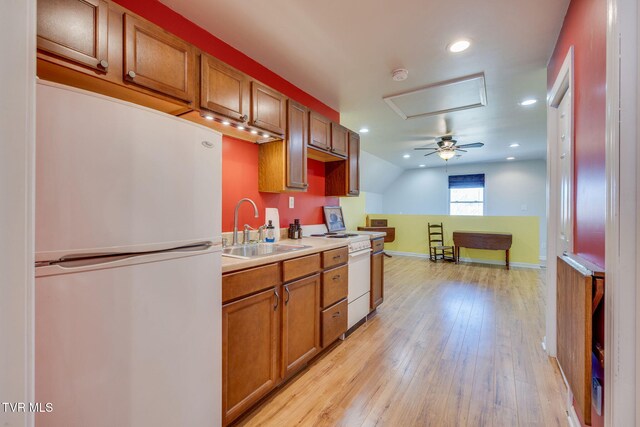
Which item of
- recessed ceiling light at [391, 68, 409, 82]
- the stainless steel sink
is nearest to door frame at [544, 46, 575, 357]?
recessed ceiling light at [391, 68, 409, 82]

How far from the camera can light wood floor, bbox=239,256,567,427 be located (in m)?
1.56

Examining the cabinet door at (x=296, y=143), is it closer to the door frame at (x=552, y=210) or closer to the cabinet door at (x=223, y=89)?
the cabinet door at (x=223, y=89)

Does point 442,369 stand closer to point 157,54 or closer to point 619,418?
point 619,418

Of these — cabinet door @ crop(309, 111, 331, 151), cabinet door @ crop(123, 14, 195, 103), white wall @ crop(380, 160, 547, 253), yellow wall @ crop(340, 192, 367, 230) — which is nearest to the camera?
cabinet door @ crop(123, 14, 195, 103)

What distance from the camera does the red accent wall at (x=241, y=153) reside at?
169 cm

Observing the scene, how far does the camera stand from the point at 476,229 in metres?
6.07

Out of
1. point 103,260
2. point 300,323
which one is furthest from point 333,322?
point 103,260

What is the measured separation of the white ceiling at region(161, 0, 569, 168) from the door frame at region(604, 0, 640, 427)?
1.06 m

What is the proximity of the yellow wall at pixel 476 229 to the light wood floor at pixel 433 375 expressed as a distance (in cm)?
264

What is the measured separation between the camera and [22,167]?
0.55 metres

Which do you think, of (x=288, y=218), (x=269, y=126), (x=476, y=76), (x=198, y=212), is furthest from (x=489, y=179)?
(x=198, y=212)

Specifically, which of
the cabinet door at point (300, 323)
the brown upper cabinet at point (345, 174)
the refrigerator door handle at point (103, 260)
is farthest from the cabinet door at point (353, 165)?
the refrigerator door handle at point (103, 260)

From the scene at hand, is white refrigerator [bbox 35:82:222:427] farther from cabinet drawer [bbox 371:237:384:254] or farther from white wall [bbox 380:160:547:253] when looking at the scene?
white wall [bbox 380:160:547:253]

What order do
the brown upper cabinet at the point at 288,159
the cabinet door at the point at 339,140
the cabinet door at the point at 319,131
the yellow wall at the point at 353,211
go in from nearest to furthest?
1. the brown upper cabinet at the point at 288,159
2. the cabinet door at the point at 319,131
3. the cabinet door at the point at 339,140
4. the yellow wall at the point at 353,211
